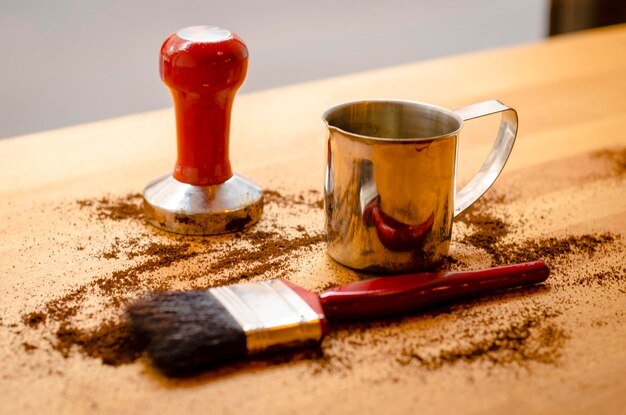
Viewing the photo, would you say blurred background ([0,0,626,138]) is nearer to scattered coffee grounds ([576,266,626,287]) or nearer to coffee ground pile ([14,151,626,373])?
coffee ground pile ([14,151,626,373])

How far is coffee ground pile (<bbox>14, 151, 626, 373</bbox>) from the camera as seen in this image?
23.0 inches

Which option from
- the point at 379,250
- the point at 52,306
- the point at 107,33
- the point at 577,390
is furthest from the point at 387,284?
the point at 107,33

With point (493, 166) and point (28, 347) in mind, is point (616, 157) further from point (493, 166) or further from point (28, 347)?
point (28, 347)

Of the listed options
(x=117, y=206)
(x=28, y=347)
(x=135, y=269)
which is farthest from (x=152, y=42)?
(x=28, y=347)

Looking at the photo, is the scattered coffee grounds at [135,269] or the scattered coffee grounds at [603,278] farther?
the scattered coffee grounds at [603,278]

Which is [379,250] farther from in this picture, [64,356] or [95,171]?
[95,171]

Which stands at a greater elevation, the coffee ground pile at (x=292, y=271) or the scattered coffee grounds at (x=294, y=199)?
the scattered coffee grounds at (x=294, y=199)

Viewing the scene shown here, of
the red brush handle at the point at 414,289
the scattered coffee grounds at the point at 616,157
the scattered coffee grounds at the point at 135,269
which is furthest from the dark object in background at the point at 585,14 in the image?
the red brush handle at the point at 414,289

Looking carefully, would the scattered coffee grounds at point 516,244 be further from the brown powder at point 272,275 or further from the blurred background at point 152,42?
the blurred background at point 152,42

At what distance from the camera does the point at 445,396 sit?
1.75ft

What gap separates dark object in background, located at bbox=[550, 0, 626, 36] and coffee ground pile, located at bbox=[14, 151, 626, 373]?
142cm

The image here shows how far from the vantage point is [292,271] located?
0.71 meters

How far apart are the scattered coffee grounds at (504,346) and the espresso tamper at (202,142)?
0.92 ft

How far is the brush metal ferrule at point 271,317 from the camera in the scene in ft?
1.85
